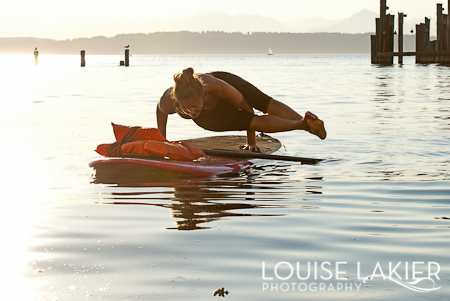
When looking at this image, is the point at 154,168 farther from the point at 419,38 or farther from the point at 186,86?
the point at 419,38

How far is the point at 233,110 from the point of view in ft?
26.5

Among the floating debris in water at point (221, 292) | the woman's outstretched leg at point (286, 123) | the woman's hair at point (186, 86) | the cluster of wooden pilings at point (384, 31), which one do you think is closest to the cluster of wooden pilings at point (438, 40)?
the cluster of wooden pilings at point (384, 31)

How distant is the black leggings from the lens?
317 inches

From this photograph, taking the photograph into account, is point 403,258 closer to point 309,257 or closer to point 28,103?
point 309,257

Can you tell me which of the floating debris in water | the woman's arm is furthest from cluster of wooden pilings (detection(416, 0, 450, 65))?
the floating debris in water

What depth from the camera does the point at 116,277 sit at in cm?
391

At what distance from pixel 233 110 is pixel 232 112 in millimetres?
27

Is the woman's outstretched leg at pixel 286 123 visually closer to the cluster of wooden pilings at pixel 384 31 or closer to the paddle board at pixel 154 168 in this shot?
the paddle board at pixel 154 168

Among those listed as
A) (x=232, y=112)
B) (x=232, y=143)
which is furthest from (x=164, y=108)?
(x=232, y=143)

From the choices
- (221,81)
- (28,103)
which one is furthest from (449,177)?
(28,103)

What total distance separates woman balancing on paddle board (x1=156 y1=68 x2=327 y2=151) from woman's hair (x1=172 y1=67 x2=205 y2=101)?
0.04 meters

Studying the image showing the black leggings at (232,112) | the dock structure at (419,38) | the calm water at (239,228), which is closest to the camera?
the calm water at (239,228)

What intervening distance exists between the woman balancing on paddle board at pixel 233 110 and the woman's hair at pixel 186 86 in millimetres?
41

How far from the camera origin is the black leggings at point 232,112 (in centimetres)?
806
